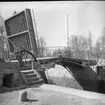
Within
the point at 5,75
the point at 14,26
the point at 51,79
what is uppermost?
the point at 14,26

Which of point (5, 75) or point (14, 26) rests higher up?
point (14, 26)

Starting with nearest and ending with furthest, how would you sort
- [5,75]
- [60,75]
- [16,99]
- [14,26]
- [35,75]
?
[16,99] → [5,75] → [35,75] → [60,75] → [14,26]

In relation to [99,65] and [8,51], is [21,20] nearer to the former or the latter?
[8,51]

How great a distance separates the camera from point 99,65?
40.9 feet

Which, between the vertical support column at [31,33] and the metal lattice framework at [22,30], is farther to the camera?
the metal lattice framework at [22,30]

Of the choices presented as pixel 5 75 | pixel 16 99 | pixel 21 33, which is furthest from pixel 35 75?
pixel 21 33

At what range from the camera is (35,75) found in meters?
11.2

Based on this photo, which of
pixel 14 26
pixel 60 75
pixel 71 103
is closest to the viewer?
pixel 71 103

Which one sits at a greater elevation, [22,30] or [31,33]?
[22,30]

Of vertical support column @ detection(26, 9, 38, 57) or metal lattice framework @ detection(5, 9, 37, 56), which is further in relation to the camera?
metal lattice framework @ detection(5, 9, 37, 56)

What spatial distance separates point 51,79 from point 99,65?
13.6 feet

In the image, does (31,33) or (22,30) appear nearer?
(31,33)

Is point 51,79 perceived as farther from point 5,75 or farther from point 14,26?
point 14,26

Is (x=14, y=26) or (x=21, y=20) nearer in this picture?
(x=21, y=20)
